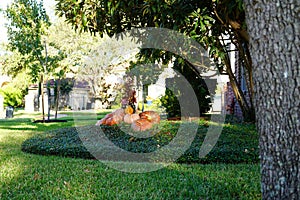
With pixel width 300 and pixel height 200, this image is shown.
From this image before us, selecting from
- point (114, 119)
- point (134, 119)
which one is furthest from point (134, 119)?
point (114, 119)

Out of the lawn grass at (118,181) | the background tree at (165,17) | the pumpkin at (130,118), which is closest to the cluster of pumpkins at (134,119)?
the pumpkin at (130,118)

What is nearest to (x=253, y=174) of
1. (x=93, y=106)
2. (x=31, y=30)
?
(x=31, y=30)

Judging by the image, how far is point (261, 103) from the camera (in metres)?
2.11

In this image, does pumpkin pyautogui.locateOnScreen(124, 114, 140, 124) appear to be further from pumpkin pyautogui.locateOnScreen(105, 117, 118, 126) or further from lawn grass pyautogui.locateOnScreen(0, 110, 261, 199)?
lawn grass pyautogui.locateOnScreen(0, 110, 261, 199)

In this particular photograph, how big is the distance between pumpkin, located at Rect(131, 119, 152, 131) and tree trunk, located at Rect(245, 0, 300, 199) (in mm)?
4148

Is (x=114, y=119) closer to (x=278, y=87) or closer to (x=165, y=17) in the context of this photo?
(x=165, y=17)

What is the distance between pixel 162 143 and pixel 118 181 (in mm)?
2012

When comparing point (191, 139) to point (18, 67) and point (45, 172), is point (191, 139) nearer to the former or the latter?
point (45, 172)

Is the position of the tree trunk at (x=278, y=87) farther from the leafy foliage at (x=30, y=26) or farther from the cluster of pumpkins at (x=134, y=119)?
the leafy foliage at (x=30, y=26)

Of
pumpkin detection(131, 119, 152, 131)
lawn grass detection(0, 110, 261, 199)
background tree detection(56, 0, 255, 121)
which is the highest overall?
background tree detection(56, 0, 255, 121)

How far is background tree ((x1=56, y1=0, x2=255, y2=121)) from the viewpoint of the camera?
206 inches

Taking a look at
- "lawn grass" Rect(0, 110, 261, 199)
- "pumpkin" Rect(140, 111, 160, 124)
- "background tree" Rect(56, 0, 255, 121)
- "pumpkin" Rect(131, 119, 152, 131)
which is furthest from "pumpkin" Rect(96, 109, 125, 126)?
"lawn grass" Rect(0, 110, 261, 199)

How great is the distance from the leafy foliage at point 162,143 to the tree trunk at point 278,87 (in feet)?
9.09

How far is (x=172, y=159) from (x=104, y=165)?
40.4 inches
